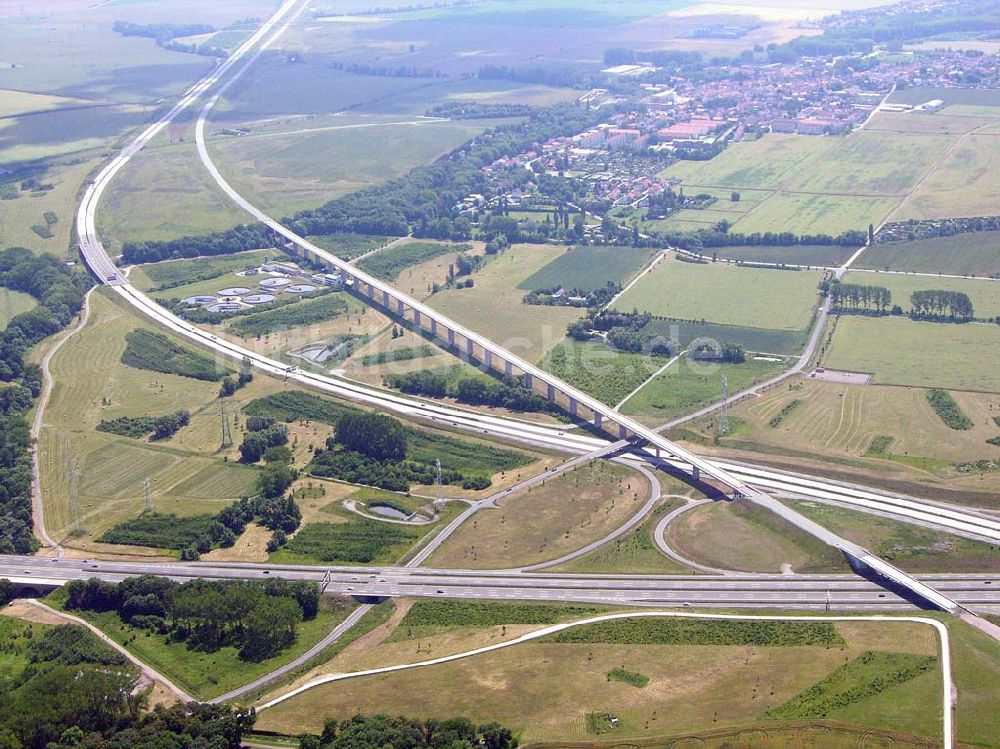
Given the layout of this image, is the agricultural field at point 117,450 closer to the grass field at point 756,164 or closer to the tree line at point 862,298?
the tree line at point 862,298

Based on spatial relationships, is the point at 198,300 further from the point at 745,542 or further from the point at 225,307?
the point at 745,542

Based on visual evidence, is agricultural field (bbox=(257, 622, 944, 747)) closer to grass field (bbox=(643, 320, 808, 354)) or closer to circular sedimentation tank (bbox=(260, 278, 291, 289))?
grass field (bbox=(643, 320, 808, 354))

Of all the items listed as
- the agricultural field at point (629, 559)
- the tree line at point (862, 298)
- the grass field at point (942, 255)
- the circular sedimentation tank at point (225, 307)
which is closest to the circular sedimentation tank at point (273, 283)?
the circular sedimentation tank at point (225, 307)

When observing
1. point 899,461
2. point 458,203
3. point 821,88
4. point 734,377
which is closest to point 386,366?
point 734,377

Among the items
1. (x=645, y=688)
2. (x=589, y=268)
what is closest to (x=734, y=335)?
(x=589, y=268)

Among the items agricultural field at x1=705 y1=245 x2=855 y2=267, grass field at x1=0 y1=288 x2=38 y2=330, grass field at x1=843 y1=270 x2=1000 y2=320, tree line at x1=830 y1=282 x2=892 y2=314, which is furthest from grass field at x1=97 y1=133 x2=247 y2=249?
grass field at x1=843 y1=270 x2=1000 y2=320

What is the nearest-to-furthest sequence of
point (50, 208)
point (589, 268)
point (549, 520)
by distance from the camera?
point (549, 520) < point (589, 268) < point (50, 208)
